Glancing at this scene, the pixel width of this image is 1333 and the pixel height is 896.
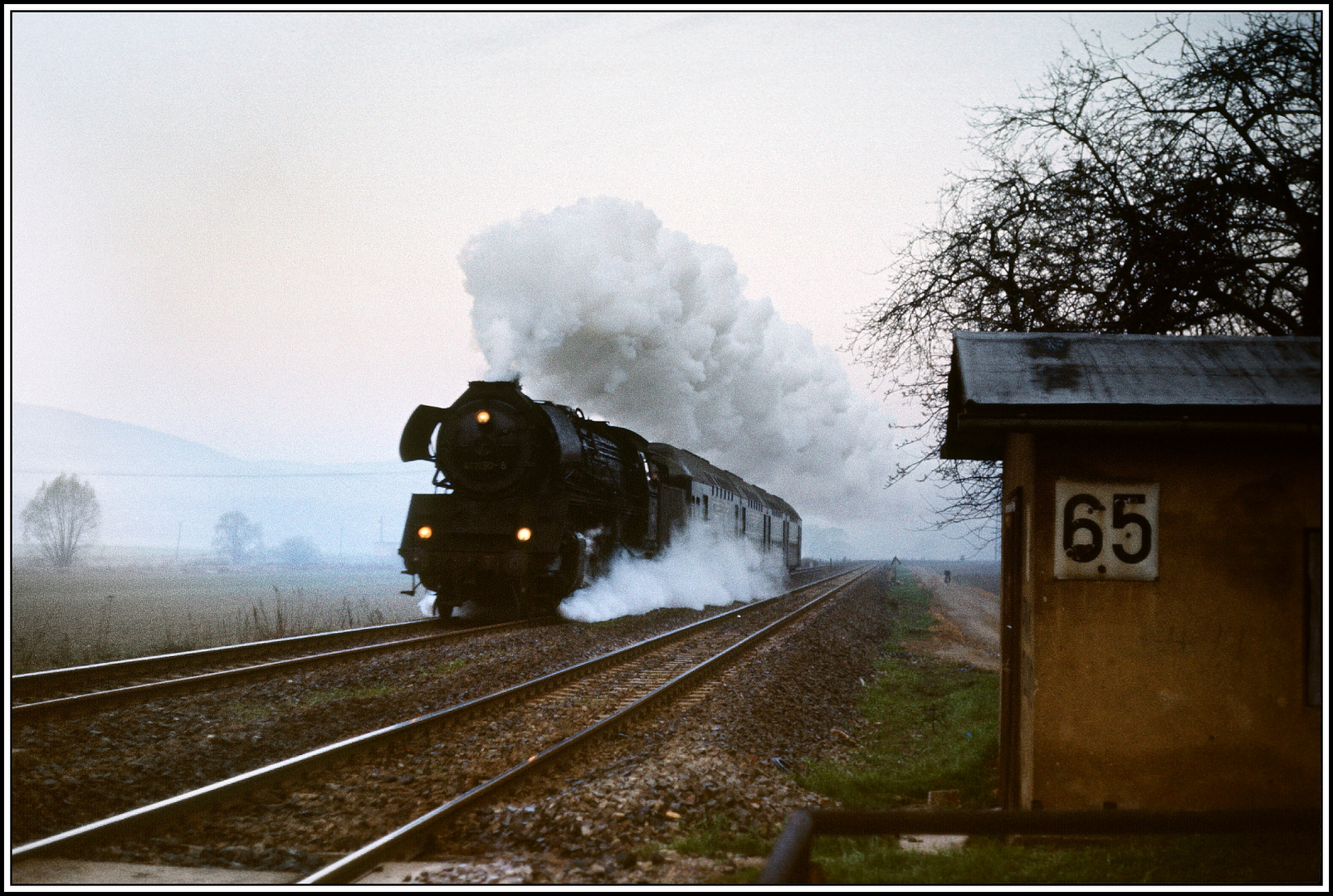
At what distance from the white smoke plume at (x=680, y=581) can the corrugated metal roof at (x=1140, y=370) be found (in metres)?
11.7

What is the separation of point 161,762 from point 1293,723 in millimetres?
7521

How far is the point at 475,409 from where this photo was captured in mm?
15594

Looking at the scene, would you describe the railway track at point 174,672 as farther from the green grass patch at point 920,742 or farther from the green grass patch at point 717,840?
the green grass patch at point 920,742

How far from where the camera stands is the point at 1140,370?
549 cm

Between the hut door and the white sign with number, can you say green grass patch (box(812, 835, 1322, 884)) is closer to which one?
the hut door

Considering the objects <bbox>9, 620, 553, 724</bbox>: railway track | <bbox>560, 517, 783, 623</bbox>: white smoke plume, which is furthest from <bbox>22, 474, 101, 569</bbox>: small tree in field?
<bbox>9, 620, 553, 724</bbox>: railway track

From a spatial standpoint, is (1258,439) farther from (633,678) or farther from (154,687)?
(154,687)

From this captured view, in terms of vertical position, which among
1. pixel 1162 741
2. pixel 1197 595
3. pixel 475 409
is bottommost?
pixel 1162 741

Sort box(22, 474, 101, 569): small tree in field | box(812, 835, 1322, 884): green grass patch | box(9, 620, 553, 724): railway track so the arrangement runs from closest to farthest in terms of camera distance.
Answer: box(812, 835, 1322, 884): green grass patch, box(9, 620, 553, 724): railway track, box(22, 474, 101, 569): small tree in field

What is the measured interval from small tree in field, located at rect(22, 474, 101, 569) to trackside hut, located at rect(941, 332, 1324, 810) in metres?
69.6

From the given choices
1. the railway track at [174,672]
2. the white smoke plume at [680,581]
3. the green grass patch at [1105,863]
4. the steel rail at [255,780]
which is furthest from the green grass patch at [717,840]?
the white smoke plume at [680,581]

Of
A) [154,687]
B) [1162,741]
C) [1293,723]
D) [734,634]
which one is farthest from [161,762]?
[734,634]

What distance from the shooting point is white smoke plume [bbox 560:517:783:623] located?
56.3 ft

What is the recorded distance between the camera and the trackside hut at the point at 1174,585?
496 cm
